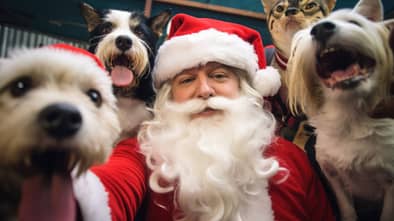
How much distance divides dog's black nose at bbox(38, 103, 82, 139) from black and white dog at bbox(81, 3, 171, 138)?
2.74 feet

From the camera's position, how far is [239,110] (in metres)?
1.41

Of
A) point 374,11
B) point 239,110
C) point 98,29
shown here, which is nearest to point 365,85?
point 374,11

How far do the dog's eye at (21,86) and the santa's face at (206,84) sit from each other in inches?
29.5

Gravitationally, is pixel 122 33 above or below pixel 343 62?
below

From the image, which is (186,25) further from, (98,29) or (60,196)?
(60,196)

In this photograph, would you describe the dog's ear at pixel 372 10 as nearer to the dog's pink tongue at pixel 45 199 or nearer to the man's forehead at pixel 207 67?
the man's forehead at pixel 207 67

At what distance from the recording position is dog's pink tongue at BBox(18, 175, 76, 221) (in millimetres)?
662

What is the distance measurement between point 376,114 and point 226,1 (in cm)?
188

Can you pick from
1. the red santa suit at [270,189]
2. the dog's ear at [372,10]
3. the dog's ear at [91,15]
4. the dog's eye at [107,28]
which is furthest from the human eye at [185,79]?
the dog's ear at [372,10]

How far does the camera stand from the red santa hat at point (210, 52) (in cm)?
144

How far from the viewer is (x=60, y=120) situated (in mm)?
646

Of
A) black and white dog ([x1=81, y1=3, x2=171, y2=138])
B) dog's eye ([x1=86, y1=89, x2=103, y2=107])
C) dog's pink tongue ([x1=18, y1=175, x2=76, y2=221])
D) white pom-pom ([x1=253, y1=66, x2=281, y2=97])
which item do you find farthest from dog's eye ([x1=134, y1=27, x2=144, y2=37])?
dog's pink tongue ([x1=18, y1=175, x2=76, y2=221])

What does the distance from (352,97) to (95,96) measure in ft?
2.57

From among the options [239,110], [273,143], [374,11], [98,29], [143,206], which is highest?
[374,11]
